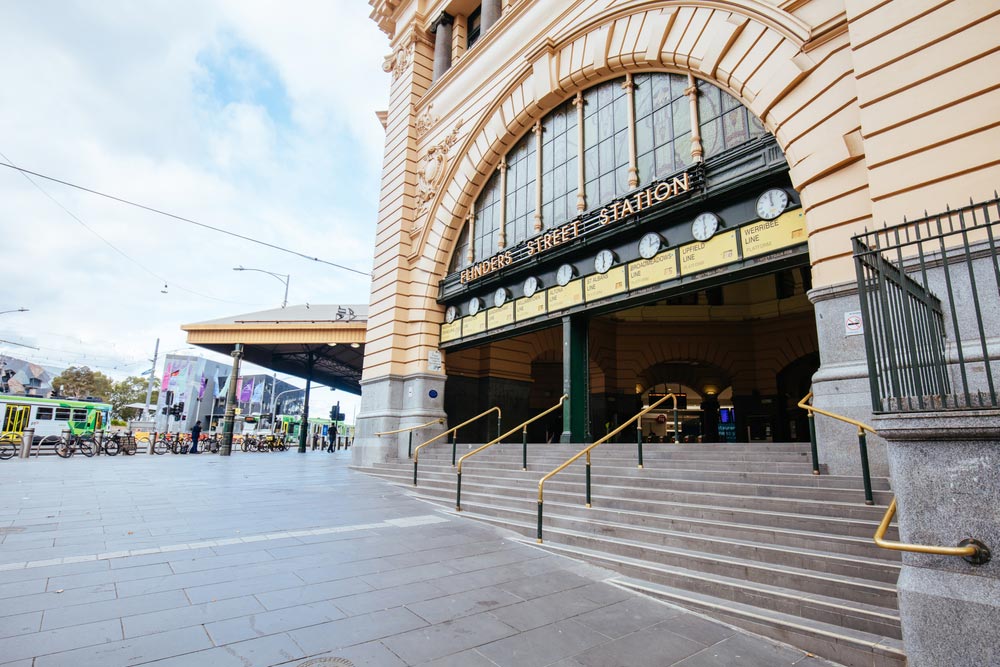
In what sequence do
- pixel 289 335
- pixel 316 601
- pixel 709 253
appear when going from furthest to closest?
pixel 289 335
pixel 709 253
pixel 316 601

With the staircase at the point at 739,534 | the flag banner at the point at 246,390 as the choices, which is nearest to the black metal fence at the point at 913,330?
the staircase at the point at 739,534

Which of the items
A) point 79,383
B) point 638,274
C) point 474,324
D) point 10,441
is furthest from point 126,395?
point 638,274

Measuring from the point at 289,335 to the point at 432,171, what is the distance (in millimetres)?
13738

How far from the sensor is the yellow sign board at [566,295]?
556 inches

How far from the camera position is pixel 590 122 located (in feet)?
49.6

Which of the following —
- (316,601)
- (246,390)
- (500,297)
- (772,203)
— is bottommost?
(316,601)

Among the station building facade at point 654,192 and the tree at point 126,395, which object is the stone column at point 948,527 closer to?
the station building facade at point 654,192

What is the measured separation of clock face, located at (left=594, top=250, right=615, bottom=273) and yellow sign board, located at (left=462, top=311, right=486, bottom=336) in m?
5.09

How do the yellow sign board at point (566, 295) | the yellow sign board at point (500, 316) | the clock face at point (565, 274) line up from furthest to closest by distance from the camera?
1. the yellow sign board at point (500, 316)
2. the clock face at point (565, 274)
3. the yellow sign board at point (566, 295)

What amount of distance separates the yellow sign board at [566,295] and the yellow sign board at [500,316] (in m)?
1.85

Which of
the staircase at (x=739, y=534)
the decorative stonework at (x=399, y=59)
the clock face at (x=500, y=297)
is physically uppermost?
the decorative stonework at (x=399, y=59)

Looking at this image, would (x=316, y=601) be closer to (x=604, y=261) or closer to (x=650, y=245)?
(x=650, y=245)

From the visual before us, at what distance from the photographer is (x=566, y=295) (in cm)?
1448

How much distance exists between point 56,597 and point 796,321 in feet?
73.8
